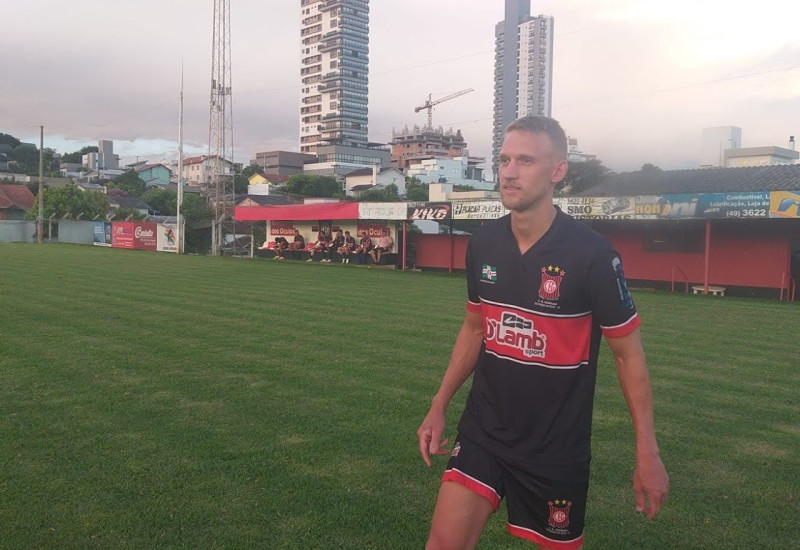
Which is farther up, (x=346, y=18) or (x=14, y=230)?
(x=346, y=18)

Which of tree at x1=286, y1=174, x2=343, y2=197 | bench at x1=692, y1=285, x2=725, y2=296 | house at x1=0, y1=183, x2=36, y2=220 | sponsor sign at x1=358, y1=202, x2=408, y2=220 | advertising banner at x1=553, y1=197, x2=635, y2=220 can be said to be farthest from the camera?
tree at x1=286, y1=174, x2=343, y2=197

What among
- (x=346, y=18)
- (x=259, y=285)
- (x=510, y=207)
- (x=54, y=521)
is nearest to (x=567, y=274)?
→ (x=510, y=207)

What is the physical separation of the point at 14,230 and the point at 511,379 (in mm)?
62301

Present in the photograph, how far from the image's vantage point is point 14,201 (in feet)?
235

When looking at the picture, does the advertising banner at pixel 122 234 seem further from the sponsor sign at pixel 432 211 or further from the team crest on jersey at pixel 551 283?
A: the team crest on jersey at pixel 551 283

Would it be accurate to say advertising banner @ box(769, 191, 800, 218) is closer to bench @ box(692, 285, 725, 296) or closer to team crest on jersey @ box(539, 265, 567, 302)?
bench @ box(692, 285, 725, 296)

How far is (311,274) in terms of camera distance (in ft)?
83.6

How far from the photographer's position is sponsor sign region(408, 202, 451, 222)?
90.4 feet

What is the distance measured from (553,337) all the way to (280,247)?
116 feet

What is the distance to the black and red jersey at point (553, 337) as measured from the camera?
8.09ft

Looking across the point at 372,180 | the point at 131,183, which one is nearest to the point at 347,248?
the point at 372,180

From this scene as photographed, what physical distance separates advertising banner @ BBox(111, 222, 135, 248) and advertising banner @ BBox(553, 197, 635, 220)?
114 ft

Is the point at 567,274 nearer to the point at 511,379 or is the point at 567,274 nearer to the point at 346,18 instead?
the point at 511,379

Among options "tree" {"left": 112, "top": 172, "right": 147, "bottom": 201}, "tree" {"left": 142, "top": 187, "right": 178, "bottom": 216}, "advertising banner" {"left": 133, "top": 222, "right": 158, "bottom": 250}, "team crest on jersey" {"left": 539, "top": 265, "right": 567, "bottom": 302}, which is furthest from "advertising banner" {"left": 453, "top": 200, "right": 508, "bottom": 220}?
"tree" {"left": 112, "top": 172, "right": 147, "bottom": 201}
